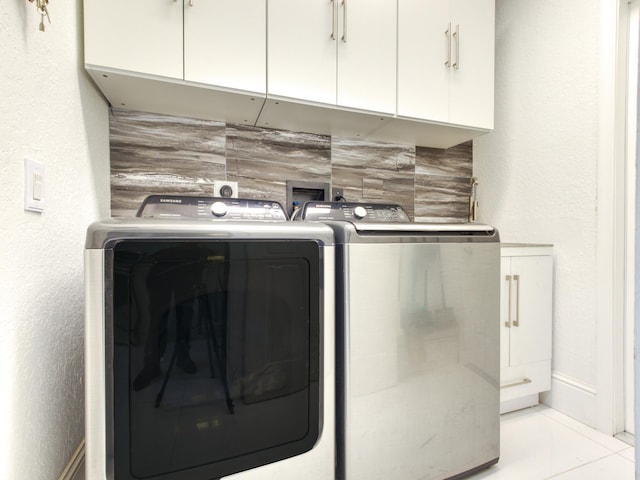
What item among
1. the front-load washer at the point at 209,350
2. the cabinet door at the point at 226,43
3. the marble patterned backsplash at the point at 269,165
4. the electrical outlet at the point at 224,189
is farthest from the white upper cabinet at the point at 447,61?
the front-load washer at the point at 209,350

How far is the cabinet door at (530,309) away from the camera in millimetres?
1662

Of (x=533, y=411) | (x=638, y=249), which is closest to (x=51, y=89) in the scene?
(x=638, y=249)

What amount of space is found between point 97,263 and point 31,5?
0.66 meters

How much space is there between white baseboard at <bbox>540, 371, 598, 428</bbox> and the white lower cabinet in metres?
0.05

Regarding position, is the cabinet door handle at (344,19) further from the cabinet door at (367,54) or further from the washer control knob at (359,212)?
the washer control knob at (359,212)

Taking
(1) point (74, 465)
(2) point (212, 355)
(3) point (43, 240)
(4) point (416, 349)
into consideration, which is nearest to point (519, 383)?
(4) point (416, 349)

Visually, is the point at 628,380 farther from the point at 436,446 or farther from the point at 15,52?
the point at 15,52

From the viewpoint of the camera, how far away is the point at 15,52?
723 mm

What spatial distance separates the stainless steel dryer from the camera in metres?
0.99

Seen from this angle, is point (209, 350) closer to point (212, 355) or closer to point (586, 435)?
point (212, 355)

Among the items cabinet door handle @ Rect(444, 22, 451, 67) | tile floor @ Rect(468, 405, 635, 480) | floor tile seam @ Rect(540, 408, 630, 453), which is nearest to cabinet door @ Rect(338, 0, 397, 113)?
cabinet door handle @ Rect(444, 22, 451, 67)

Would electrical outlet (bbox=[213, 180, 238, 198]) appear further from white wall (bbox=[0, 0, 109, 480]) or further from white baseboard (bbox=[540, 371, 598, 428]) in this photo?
white baseboard (bbox=[540, 371, 598, 428])

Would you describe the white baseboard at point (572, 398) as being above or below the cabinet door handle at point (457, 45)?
below

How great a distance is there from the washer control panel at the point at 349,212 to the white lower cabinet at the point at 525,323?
0.63 metres
